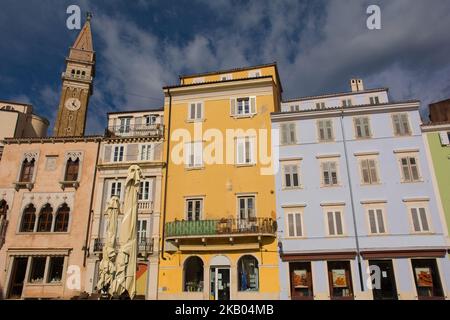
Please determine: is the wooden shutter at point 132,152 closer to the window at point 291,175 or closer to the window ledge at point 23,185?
the window ledge at point 23,185

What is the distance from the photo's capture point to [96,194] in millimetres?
29688

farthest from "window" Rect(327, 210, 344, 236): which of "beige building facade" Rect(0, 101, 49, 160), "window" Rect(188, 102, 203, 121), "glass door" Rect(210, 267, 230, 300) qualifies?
"beige building facade" Rect(0, 101, 49, 160)

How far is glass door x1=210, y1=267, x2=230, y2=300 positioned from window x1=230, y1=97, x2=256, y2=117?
13.2 meters

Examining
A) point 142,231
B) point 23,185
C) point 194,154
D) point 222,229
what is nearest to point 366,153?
point 222,229

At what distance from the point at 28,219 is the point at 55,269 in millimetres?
5110

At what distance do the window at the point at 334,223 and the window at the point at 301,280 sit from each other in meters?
2.95

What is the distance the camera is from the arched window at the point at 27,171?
30.8 metres

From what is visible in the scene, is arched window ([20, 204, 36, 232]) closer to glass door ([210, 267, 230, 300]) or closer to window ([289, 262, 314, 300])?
glass door ([210, 267, 230, 300])

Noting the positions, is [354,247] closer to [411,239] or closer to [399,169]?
[411,239]

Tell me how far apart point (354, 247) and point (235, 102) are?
15618 millimetres

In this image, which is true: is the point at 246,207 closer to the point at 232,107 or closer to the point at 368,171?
the point at 232,107

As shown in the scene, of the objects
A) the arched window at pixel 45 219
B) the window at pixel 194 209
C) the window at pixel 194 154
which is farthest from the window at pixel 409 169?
the arched window at pixel 45 219
